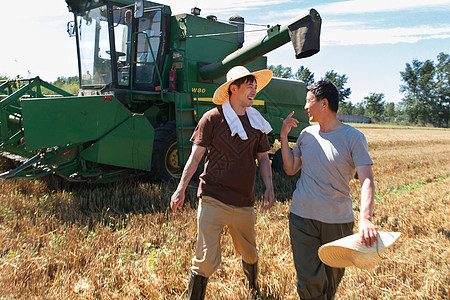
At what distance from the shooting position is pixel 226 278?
10.2 feet

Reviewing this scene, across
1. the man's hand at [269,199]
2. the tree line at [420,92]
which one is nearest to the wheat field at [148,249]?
the man's hand at [269,199]

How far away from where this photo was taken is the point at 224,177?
2543 millimetres

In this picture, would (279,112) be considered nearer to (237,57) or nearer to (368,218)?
(237,57)

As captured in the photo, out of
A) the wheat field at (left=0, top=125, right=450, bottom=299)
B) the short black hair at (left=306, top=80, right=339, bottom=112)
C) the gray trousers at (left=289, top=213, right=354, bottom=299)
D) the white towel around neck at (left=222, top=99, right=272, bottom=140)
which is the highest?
the short black hair at (left=306, top=80, right=339, bottom=112)

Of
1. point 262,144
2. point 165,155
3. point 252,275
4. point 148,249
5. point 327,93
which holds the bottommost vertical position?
point 148,249

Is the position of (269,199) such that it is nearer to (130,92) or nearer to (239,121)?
(239,121)

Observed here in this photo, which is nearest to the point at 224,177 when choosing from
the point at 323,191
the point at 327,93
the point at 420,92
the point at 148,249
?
the point at 323,191

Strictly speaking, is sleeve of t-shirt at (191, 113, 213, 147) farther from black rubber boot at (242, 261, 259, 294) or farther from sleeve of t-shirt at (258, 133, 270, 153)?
black rubber boot at (242, 261, 259, 294)

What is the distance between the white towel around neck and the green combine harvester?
117 inches

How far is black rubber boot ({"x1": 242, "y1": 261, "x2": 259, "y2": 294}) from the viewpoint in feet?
9.12

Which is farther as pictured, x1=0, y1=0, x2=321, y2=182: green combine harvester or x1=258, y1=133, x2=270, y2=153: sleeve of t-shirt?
x1=0, y1=0, x2=321, y2=182: green combine harvester

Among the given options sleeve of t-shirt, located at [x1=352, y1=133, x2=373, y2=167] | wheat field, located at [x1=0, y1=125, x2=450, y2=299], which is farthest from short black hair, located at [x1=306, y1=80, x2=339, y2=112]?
wheat field, located at [x1=0, y1=125, x2=450, y2=299]

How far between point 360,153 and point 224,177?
0.89 metres

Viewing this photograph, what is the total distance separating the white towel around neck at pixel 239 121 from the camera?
2.53 metres
